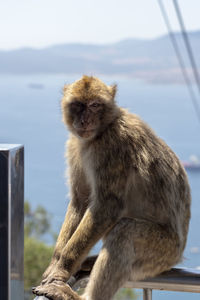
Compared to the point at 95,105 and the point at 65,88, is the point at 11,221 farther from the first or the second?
the point at 65,88

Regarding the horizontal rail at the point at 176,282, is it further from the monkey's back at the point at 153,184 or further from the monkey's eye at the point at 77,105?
the monkey's eye at the point at 77,105

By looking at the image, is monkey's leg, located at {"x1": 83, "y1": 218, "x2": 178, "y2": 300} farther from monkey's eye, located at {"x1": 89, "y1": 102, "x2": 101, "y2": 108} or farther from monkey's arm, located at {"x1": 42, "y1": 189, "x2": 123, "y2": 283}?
monkey's eye, located at {"x1": 89, "y1": 102, "x2": 101, "y2": 108}

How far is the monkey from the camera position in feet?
7.18

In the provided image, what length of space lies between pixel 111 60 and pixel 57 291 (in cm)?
4849

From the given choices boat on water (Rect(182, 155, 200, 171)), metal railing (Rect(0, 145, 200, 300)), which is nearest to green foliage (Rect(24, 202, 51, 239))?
boat on water (Rect(182, 155, 200, 171))

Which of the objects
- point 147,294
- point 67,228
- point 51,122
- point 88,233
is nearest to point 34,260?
point 67,228

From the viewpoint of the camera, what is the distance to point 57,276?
7.36ft

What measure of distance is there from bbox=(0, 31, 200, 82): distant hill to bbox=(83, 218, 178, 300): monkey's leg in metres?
38.6

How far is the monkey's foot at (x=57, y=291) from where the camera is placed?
81.7 inches

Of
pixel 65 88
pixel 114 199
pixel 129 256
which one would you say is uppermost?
pixel 65 88

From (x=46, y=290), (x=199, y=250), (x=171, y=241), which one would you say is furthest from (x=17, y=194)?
(x=199, y=250)

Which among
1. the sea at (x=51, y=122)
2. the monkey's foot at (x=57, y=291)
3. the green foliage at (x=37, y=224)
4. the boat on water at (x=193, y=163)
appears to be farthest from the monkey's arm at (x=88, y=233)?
the sea at (x=51, y=122)

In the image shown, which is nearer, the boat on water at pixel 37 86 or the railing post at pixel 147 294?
the railing post at pixel 147 294

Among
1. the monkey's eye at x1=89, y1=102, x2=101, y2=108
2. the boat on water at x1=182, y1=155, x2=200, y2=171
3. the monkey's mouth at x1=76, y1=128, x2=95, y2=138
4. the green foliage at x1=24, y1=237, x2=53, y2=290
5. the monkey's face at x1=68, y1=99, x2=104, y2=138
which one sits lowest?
the green foliage at x1=24, y1=237, x2=53, y2=290
